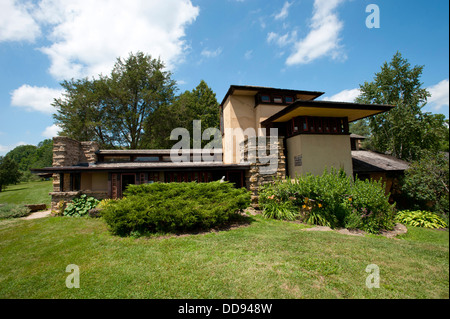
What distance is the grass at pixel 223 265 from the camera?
10.9 ft

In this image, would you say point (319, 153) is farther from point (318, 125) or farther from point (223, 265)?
point (223, 265)

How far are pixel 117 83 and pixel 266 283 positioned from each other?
24.1 m

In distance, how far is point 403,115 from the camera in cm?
1742

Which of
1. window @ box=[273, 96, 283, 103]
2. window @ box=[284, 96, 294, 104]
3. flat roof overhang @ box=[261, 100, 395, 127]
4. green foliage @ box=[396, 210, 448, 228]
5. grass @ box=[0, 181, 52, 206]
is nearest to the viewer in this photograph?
green foliage @ box=[396, 210, 448, 228]

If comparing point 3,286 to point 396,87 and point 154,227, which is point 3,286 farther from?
point 396,87

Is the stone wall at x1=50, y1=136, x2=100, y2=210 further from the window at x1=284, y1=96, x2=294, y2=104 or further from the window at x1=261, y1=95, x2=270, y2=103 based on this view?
the window at x1=284, y1=96, x2=294, y2=104

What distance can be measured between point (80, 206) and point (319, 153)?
12733 millimetres

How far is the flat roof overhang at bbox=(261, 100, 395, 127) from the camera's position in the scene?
941cm

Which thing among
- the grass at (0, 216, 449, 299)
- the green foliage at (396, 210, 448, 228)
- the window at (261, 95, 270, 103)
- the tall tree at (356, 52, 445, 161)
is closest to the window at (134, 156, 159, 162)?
the grass at (0, 216, 449, 299)

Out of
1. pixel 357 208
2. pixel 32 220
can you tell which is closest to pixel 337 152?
pixel 357 208

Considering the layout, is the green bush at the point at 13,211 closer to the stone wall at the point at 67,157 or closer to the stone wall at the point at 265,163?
the stone wall at the point at 67,157

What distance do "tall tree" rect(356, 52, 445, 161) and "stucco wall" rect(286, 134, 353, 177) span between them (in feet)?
35.9

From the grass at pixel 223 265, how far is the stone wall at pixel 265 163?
3.52 m
